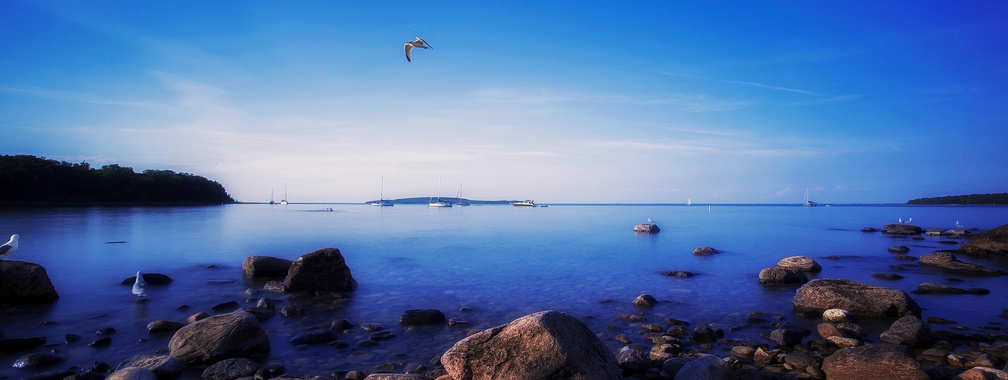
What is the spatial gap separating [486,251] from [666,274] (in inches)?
545

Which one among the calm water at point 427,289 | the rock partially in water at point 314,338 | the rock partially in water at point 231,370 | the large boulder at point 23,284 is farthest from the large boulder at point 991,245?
the large boulder at point 23,284

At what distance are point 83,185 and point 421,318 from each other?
124 meters

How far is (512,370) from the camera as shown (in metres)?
6.52

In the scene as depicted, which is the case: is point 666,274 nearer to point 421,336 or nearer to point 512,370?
point 421,336

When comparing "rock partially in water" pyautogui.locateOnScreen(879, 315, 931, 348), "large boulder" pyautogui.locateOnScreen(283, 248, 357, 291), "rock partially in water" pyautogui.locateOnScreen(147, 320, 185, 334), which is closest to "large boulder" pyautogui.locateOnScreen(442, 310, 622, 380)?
"rock partially in water" pyautogui.locateOnScreen(879, 315, 931, 348)

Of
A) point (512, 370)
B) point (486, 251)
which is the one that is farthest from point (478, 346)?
point (486, 251)

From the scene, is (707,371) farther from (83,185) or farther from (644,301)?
(83,185)

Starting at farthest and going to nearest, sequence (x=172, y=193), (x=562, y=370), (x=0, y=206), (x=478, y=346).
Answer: (x=172, y=193), (x=0, y=206), (x=478, y=346), (x=562, y=370)

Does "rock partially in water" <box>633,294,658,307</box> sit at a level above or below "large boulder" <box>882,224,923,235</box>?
below

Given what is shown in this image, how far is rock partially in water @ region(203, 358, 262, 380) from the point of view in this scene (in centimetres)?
790

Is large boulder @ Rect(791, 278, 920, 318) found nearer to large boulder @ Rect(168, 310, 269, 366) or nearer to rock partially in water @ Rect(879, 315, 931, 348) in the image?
rock partially in water @ Rect(879, 315, 931, 348)

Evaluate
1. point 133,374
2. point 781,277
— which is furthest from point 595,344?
point 781,277

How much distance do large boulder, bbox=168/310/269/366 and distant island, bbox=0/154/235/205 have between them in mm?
106019

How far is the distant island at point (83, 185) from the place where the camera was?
84750mm
